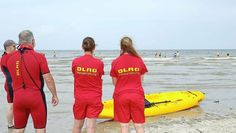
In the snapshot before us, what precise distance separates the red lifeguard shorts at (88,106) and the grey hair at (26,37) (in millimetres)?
1259

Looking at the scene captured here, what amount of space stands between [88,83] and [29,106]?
1.09m

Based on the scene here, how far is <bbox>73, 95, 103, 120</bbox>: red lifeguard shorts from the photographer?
6141mm

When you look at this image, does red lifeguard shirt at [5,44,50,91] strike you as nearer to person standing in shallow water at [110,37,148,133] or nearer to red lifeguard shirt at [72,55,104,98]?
red lifeguard shirt at [72,55,104,98]

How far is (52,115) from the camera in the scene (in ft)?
37.0

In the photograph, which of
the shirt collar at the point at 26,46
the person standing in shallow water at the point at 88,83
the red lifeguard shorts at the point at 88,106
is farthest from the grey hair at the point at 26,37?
the red lifeguard shorts at the point at 88,106

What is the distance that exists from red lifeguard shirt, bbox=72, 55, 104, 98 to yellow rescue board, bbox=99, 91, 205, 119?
415cm

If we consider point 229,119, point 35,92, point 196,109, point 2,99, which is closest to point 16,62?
point 35,92

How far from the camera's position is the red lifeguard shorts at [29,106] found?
541 cm

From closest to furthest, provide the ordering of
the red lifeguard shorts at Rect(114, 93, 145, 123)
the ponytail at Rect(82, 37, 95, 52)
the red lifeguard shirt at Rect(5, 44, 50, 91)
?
the red lifeguard shirt at Rect(5, 44, 50, 91)
the red lifeguard shorts at Rect(114, 93, 145, 123)
the ponytail at Rect(82, 37, 95, 52)

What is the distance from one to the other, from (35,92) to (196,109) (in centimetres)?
788

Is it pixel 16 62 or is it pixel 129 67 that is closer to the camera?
pixel 16 62

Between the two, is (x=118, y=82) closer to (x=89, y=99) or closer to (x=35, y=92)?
(x=89, y=99)

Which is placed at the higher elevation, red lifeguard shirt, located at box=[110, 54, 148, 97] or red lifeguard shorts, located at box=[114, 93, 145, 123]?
red lifeguard shirt, located at box=[110, 54, 148, 97]

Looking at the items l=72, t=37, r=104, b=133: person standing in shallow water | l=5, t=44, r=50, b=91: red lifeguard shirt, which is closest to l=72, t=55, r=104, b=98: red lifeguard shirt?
l=72, t=37, r=104, b=133: person standing in shallow water
